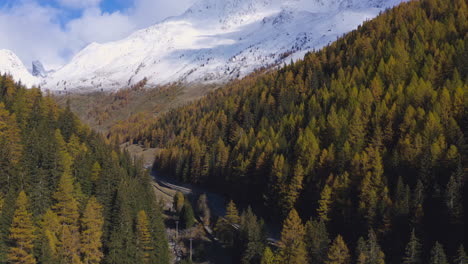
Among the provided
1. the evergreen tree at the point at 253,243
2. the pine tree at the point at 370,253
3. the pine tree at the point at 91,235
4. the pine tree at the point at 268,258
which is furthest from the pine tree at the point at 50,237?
the pine tree at the point at 370,253

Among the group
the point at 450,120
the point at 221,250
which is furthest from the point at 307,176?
the point at 450,120

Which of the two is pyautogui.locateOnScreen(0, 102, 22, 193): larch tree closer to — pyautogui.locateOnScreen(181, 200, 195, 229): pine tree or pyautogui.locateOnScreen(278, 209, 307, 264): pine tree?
pyautogui.locateOnScreen(181, 200, 195, 229): pine tree

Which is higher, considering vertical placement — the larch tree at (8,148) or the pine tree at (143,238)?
the larch tree at (8,148)

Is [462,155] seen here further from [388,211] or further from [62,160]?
[62,160]

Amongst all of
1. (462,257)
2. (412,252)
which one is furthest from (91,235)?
(462,257)

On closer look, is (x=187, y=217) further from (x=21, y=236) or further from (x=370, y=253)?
(x=370, y=253)

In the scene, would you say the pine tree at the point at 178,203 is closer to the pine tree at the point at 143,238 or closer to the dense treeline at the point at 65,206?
the dense treeline at the point at 65,206
